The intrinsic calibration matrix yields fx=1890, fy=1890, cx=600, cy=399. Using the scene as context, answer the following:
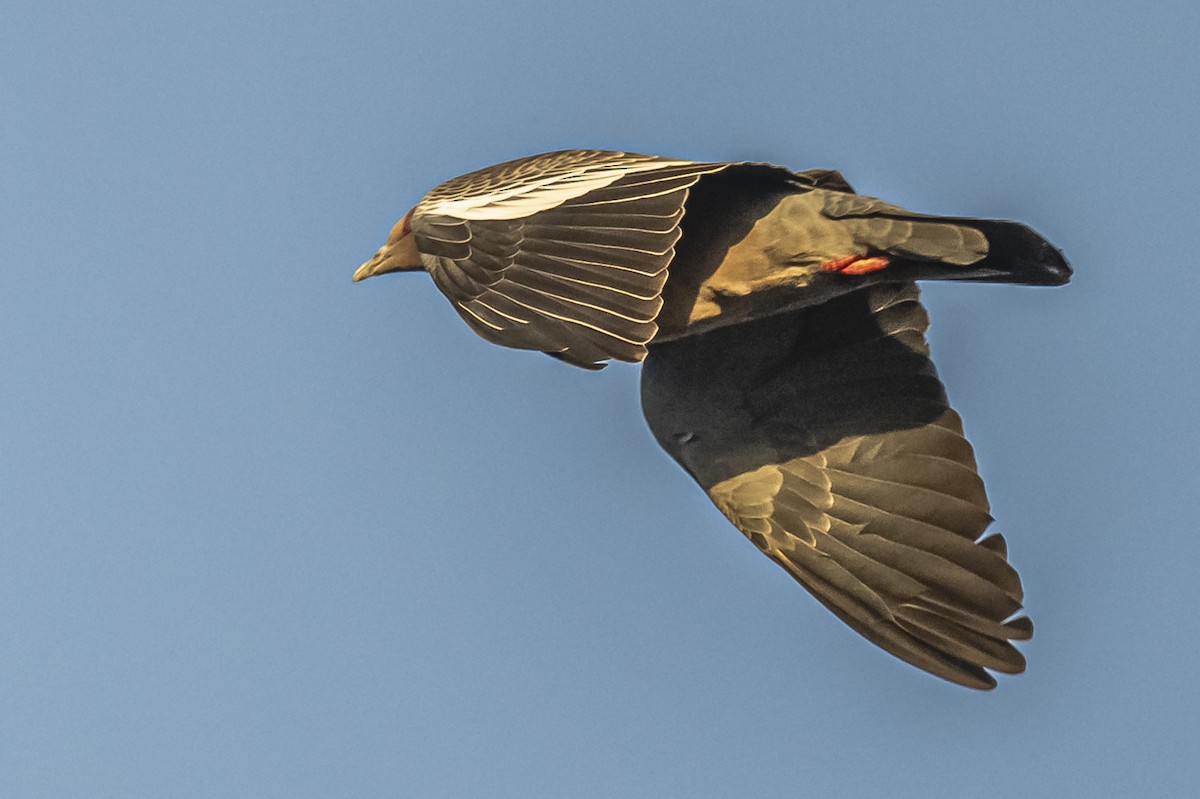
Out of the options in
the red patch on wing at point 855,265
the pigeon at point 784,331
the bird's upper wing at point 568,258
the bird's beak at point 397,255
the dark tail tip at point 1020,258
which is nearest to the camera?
the bird's upper wing at point 568,258

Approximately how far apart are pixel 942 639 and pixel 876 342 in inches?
67.1

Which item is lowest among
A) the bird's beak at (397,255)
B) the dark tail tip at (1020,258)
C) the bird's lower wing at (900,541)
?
the bird's lower wing at (900,541)

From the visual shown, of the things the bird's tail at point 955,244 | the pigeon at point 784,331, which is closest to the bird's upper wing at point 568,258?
the pigeon at point 784,331

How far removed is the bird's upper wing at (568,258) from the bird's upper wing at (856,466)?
1.92 meters

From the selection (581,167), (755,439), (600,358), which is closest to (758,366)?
(755,439)

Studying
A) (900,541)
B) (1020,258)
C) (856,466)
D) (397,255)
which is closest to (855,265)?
(1020,258)

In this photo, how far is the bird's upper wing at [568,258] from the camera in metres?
8.33

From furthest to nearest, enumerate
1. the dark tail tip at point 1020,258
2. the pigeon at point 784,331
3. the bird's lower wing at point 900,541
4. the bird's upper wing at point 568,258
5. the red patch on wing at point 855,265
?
the bird's lower wing at point 900,541
the red patch on wing at point 855,265
the dark tail tip at point 1020,258
the pigeon at point 784,331
the bird's upper wing at point 568,258

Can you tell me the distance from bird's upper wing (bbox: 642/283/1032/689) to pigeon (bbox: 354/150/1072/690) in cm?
1

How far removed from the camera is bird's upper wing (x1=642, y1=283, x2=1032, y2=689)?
32.9 feet

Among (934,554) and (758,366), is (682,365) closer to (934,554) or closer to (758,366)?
(758,366)

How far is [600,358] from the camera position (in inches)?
324

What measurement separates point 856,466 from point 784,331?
0.86m

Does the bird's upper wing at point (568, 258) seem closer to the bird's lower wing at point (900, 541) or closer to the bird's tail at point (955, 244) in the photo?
the bird's tail at point (955, 244)
